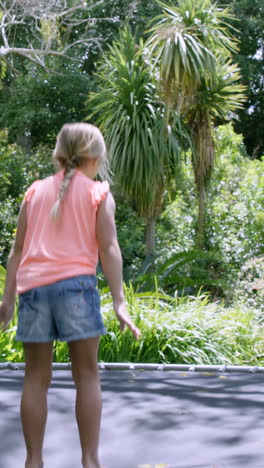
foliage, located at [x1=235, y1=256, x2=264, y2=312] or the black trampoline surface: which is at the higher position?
foliage, located at [x1=235, y1=256, x2=264, y2=312]

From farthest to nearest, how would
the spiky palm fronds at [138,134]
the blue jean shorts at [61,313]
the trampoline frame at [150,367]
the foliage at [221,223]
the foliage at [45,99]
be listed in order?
the foliage at [45,99] → the foliage at [221,223] → the spiky palm fronds at [138,134] → the trampoline frame at [150,367] → the blue jean shorts at [61,313]

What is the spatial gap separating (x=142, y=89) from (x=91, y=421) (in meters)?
8.59

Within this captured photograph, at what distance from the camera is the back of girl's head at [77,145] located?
7.20ft

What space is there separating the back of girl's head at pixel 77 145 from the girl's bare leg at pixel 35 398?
2.10 ft

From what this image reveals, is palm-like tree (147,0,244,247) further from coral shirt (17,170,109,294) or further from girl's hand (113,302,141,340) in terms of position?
girl's hand (113,302,141,340)

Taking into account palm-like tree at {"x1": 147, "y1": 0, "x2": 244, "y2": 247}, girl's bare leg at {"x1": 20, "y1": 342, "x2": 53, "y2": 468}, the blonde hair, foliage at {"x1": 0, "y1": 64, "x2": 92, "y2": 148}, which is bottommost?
girl's bare leg at {"x1": 20, "y1": 342, "x2": 53, "y2": 468}

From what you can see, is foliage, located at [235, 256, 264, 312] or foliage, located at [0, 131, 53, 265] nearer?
foliage, located at [235, 256, 264, 312]

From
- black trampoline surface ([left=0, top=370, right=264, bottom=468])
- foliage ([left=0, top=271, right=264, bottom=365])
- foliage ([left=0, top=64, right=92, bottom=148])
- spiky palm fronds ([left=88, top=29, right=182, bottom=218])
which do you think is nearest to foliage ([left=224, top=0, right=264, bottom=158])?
foliage ([left=0, top=64, right=92, bottom=148])

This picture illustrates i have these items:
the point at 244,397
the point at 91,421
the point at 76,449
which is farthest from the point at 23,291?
the point at 244,397

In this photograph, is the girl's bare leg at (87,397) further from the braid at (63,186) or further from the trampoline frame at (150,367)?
the trampoline frame at (150,367)

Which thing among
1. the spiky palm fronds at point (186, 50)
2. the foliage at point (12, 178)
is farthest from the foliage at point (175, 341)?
the foliage at point (12, 178)

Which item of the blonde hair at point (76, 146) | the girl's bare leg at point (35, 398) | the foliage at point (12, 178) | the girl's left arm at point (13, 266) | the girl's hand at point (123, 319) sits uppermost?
the foliage at point (12, 178)

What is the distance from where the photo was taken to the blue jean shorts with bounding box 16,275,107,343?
6.71ft

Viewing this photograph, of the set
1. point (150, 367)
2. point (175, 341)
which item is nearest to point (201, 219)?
point (175, 341)
